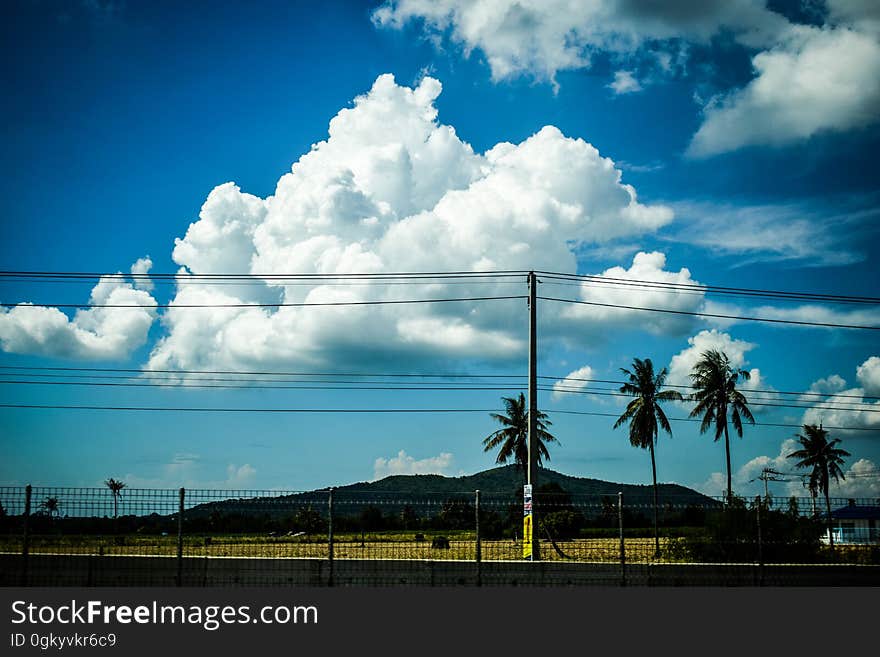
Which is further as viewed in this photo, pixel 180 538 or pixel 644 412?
pixel 644 412

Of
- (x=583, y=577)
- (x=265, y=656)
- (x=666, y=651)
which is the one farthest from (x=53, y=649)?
(x=583, y=577)

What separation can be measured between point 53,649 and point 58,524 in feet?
20.3

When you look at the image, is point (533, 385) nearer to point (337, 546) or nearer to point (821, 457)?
point (337, 546)

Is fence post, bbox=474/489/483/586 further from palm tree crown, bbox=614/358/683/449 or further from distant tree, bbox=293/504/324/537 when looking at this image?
palm tree crown, bbox=614/358/683/449

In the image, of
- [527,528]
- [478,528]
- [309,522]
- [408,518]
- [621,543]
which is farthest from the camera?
[527,528]

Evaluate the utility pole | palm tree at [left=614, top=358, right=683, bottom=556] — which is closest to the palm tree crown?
palm tree at [left=614, top=358, right=683, bottom=556]

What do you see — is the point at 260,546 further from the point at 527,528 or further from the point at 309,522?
the point at 527,528

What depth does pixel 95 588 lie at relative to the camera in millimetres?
15773

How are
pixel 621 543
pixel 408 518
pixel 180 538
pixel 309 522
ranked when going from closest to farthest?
pixel 180 538
pixel 408 518
pixel 621 543
pixel 309 522

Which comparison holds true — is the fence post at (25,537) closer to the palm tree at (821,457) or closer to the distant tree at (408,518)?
the distant tree at (408,518)

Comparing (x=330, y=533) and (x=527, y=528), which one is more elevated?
(x=330, y=533)

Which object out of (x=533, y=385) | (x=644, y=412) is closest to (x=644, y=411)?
(x=644, y=412)

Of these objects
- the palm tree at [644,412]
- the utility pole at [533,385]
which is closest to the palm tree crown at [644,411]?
the palm tree at [644,412]

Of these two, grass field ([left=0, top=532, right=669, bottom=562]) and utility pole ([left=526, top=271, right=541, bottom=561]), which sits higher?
utility pole ([left=526, top=271, right=541, bottom=561])
